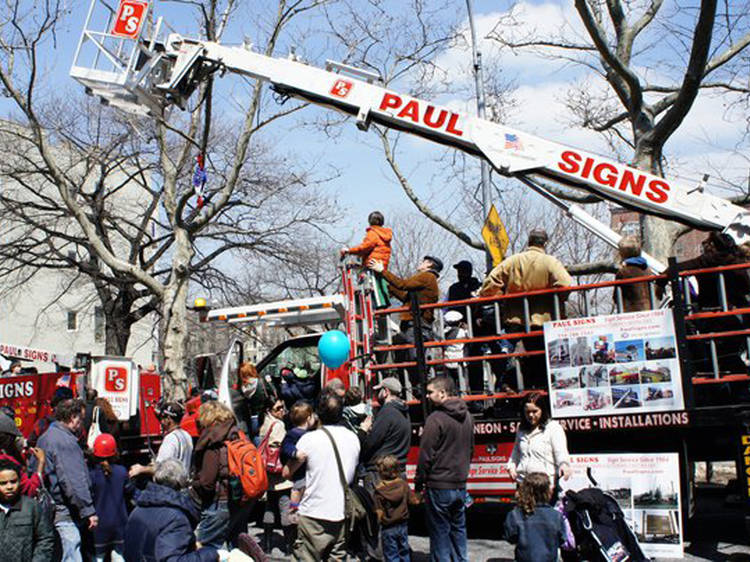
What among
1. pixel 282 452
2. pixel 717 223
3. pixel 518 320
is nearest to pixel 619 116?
pixel 717 223

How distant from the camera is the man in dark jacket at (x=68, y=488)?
6848mm

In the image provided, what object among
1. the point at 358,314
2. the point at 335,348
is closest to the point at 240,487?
the point at 335,348

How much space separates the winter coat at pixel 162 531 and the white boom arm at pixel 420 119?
513 cm

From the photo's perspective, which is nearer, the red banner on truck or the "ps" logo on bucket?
the "ps" logo on bucket

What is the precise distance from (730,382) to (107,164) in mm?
20968

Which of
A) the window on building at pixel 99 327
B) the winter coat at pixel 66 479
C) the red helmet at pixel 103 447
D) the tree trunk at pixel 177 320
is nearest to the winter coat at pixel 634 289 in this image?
the red helmet at pixel 103 447

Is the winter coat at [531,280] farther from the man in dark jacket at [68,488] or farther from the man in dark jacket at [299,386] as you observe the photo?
the man in dark jacket at [68,488]

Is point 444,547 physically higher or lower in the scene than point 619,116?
lower

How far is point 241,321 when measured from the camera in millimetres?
10633

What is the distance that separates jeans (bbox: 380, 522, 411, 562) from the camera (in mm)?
7023

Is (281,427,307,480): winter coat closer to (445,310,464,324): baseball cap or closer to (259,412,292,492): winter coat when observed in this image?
(259,412,292,492): winter coat

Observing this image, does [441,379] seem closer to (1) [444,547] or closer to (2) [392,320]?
(1) [444,547]

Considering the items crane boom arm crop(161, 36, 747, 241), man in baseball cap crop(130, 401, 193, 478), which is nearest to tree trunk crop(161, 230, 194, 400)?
crane boom arm crop(161, 36, 747, 241)

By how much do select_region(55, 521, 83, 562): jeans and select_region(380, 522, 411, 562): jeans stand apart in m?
2.51
